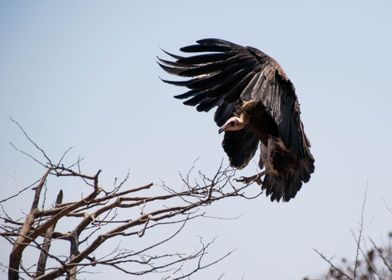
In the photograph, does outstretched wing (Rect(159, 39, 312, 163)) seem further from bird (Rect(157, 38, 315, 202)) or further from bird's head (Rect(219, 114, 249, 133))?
bird's head (Rect(219, 114, 249, 133))

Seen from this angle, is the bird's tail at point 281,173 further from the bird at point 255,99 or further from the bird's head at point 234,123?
the bird's head at point 234,123

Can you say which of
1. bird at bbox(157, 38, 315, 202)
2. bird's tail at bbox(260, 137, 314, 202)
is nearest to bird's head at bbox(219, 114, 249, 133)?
bird at bbox(157, 38, 315, 202)

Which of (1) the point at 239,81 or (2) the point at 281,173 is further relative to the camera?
(2) the point at 281,173

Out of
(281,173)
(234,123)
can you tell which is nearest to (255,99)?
(234,123)

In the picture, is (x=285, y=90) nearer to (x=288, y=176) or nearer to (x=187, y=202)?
(x=288, y=176)

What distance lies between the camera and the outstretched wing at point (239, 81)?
15.8 feet

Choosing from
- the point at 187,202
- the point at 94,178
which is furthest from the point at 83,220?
the point at 187,202

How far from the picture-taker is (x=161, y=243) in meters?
4.01

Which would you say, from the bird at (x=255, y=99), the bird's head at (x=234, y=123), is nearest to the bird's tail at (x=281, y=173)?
the bird at (x=255, y=99)

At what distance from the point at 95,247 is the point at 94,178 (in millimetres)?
485

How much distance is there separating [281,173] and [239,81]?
1202 mm

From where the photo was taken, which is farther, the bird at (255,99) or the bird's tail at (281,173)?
the bird's tail at (281,173)

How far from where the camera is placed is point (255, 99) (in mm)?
4750

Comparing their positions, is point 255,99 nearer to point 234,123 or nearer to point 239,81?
point 239,81
